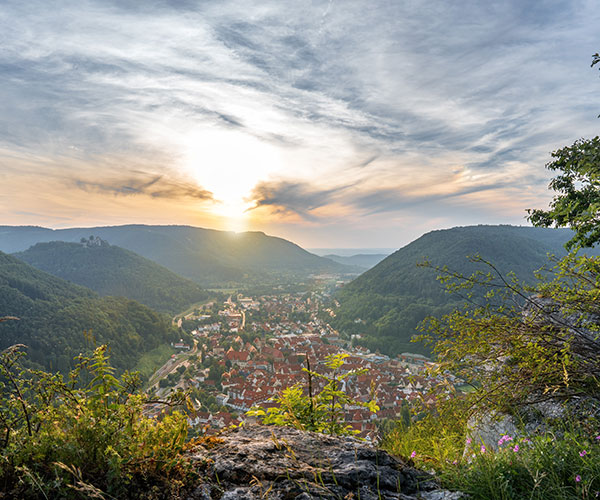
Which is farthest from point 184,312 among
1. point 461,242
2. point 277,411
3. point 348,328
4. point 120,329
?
point 277,411

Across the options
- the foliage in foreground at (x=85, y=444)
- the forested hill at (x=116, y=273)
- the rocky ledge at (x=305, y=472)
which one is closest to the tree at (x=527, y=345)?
the rocky ledge at (x=305, y=472)

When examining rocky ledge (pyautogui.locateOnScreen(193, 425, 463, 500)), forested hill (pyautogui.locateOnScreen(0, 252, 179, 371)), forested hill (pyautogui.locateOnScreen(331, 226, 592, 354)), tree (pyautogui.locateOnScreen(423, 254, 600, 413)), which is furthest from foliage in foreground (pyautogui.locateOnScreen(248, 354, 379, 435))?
forested hill (pyautogui.locateOnScreen(331, 226, 592, 354))

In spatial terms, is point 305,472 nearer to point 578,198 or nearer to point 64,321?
point 578,198

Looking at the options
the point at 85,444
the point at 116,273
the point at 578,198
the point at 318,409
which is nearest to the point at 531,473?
the point at 318,409

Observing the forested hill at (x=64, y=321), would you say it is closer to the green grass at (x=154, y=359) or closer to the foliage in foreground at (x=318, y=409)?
the green grass at (x=154, y=359)

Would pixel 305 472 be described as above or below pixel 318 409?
above

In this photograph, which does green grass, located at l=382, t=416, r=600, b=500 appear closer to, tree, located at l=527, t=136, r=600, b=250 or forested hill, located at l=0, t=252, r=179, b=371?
tree, located at l=527, t=136, r=600, b=250

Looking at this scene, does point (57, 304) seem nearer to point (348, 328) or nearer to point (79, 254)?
point (348, 328)
